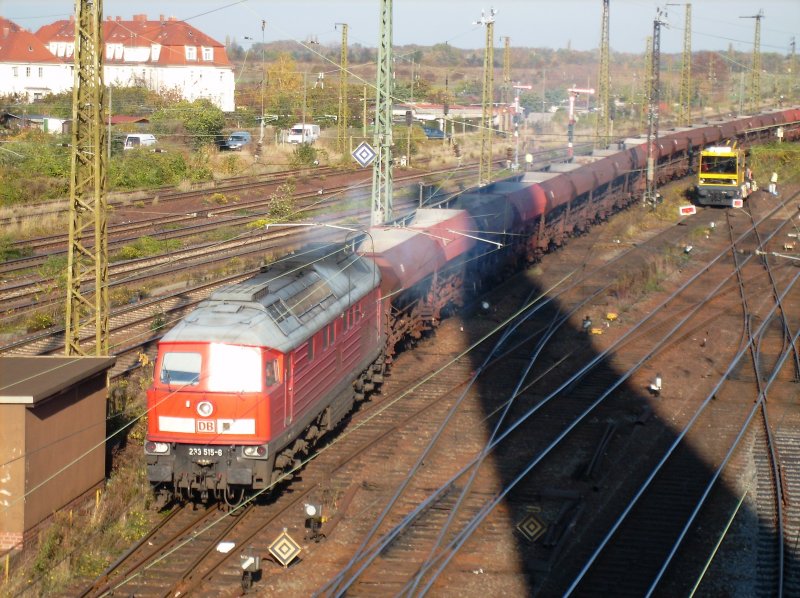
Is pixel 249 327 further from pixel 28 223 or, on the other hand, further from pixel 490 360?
pixel 28 223

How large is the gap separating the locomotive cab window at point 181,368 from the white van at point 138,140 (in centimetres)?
4202

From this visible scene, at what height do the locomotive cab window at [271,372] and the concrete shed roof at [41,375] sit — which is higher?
the locomotive cab window at [271,372]

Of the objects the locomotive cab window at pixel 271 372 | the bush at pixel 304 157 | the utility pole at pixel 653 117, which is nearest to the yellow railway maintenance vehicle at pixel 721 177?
the utility pole at pixel 653 117

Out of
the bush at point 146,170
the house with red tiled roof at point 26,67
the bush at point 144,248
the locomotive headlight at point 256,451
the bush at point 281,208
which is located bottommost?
the locomotive headlight at point 256,451

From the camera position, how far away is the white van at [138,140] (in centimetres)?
5468

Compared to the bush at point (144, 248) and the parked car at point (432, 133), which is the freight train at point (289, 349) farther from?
the parked car at point (432, 133)

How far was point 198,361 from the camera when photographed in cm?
1365

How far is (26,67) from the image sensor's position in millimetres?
80062

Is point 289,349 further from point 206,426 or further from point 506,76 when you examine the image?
point 506,76

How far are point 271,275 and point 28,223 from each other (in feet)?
70.0

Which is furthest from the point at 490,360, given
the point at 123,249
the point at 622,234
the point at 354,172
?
the point at 354,172

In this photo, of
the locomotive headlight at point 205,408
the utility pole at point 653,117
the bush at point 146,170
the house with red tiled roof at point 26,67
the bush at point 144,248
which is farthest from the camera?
the house with red tiled roof at point 26,67

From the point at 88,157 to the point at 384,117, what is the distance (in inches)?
420

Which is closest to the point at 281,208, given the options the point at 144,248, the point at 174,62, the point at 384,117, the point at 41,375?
the point at 144,248
